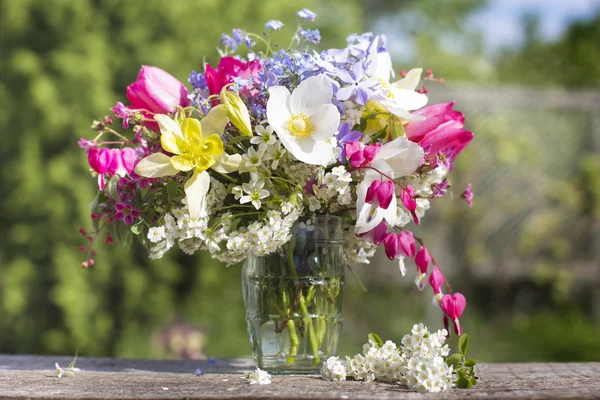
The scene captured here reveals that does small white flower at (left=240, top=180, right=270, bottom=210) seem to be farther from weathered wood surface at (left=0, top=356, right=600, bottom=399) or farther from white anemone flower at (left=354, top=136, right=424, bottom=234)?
weathered wood surface at (left=0, top=356, right=600, bottom=399)

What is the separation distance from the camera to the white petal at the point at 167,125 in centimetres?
121

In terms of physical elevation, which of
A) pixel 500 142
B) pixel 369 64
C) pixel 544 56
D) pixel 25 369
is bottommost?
pixel 25 369

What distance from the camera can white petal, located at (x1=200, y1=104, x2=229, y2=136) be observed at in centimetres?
121

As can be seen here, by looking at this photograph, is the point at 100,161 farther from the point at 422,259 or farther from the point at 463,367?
the point at 463,367

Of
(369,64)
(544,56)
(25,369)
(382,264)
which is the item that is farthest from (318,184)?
(544,56)

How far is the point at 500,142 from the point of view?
522 cm

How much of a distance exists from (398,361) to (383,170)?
33 centimetres

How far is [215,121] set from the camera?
121 cm

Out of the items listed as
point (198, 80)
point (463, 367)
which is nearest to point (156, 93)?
point (198, 80)

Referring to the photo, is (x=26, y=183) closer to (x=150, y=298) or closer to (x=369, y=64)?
(x=150, y=298)

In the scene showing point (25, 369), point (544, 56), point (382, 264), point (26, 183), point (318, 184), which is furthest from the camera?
point (544, 56)

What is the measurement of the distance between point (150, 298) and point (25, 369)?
2732 millimetres

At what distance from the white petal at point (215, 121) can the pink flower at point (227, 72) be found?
104mm

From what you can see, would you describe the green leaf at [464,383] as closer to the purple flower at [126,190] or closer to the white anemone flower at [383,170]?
the white anemone flower at [383,170]
